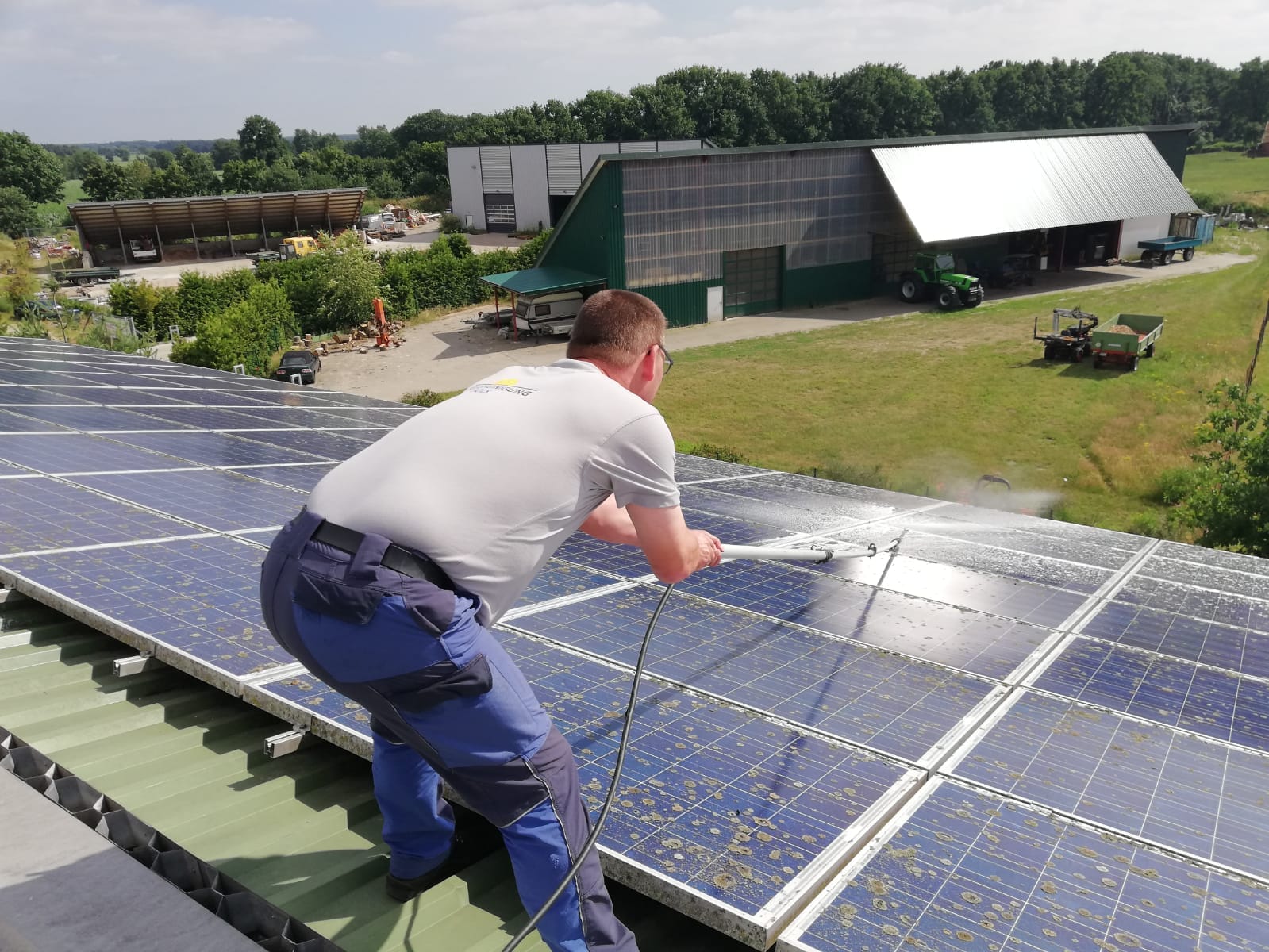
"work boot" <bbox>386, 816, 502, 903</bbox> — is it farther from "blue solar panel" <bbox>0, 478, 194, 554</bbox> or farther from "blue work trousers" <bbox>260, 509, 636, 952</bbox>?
"blue solar panel" <bbox>0, 478, 194, 554</bbox>

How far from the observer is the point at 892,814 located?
3268 mm

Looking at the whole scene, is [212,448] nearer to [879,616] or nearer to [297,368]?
[879,616]

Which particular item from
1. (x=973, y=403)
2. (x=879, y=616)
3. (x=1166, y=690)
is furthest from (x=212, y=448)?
(x=973, y=403)

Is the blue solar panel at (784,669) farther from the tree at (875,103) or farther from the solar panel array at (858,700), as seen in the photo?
the tree at (875,103)

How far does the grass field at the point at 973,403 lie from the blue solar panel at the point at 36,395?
47.9ft

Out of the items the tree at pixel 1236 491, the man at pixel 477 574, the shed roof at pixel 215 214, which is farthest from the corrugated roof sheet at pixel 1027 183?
the man at pixel 477 574

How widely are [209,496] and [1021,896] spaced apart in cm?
659

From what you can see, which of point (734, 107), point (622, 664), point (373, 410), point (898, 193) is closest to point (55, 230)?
point (734, 107)

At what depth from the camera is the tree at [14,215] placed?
79.4 m

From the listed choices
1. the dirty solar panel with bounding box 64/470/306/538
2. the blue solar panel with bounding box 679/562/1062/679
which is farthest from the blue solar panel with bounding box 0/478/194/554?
the blue solar panel with bounding box 679/562/1062/679

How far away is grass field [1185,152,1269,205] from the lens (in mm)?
79375

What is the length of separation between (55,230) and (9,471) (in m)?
93.7

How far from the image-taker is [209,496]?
7.39m

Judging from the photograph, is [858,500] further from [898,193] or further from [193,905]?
[898,193]
